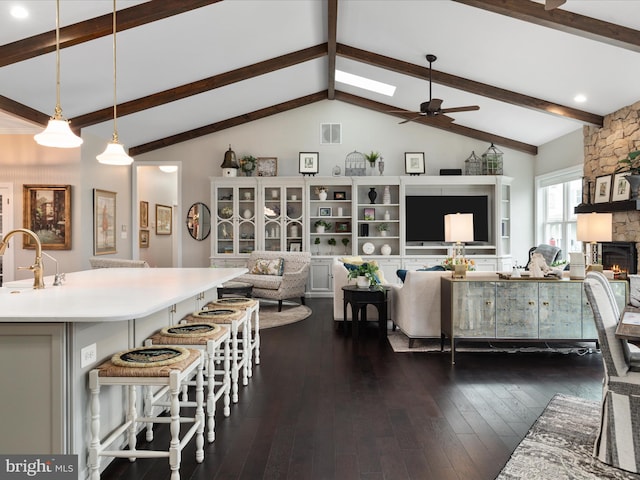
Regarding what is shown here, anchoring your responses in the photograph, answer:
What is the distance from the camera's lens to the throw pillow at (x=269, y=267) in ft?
24.2

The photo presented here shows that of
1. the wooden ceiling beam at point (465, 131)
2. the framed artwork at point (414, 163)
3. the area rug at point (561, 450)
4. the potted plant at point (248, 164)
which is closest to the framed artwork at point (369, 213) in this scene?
the framed artwork at point (414, 163)

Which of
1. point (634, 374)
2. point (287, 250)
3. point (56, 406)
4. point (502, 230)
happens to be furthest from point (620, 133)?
point (56, 406)

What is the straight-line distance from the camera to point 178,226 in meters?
8.73

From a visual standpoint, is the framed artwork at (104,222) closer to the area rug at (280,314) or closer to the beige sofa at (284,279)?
the beige sofa at (284,279)

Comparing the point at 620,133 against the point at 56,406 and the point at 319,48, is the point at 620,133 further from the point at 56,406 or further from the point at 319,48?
the point at 56,406

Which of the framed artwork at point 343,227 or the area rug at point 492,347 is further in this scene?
the framed artwork at point 343,227

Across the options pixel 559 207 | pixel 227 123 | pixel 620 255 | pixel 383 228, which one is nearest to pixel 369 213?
pixel 383 228

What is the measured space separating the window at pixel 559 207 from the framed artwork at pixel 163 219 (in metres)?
7.96

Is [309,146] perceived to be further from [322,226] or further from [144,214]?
[144,214]

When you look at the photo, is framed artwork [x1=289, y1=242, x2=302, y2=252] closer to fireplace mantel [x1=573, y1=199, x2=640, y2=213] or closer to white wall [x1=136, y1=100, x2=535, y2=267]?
white wall [x1=136, y1=100, x2=535, y2=267]

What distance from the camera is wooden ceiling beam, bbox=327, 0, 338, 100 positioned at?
522cm

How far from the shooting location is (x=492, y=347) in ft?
15.4

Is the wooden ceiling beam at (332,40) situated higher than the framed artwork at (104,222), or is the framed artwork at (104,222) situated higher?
the wooden ceiling beam at (332,40)

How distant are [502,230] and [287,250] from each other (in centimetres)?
402
